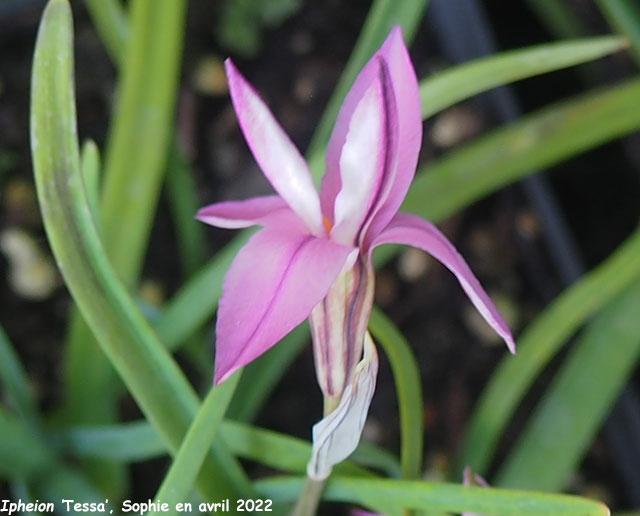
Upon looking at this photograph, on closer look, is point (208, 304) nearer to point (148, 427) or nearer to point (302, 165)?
point (148, 427)

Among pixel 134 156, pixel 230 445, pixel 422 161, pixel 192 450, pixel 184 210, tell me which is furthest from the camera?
pixel 422 161

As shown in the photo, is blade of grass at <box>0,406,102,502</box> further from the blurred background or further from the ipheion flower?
the ipheion flower

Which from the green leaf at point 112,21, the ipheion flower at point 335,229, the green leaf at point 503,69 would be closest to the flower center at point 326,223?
the ipheion flower at point 335,229

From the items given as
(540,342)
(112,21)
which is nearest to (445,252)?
(540,342)

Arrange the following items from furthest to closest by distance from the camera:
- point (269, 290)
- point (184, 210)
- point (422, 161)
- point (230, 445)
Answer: point (422, 161) < point (184, 210) < point (230, 445) < point (269, 290)

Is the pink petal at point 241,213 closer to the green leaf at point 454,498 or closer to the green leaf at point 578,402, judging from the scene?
the green leaf at point 454,498

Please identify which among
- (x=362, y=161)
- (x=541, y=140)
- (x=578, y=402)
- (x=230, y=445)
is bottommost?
(x=578, y=402)

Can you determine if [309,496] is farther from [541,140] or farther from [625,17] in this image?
[625,17]

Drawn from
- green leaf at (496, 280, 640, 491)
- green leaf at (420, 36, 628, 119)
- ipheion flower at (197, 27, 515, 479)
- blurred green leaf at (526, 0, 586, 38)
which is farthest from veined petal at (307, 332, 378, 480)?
blurred green leaf at (526, 0, 586, 38)
